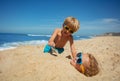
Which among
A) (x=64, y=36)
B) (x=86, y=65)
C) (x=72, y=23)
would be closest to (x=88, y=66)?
(x=86, y=65)

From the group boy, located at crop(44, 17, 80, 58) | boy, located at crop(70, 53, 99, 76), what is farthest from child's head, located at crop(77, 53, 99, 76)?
boy, located at crop(44, 17, 80, 58)

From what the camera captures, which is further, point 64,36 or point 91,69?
point 64,36

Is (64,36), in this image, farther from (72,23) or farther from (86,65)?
(86,65)

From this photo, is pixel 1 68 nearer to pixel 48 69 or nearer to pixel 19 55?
pixel 19 55

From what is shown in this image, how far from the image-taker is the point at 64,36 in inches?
163

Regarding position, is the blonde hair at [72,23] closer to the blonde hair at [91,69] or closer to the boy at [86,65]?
the boy at [86,65]

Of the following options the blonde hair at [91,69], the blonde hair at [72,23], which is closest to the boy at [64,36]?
the blonde hair at [72,23]

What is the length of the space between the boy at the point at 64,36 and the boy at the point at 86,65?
616 mm

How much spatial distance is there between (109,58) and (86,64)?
82.7 inches

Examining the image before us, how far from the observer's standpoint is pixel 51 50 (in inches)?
145

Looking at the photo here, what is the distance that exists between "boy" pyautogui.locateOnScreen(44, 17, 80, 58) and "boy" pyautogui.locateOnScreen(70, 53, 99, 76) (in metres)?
0.62

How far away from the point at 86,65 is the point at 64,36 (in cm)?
120

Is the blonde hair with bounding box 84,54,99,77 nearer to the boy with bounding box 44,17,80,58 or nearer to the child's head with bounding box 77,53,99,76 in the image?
the child's head with bounding box 77,53,99,76

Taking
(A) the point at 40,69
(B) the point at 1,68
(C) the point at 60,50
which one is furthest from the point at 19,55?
(C) the point at 60,50
